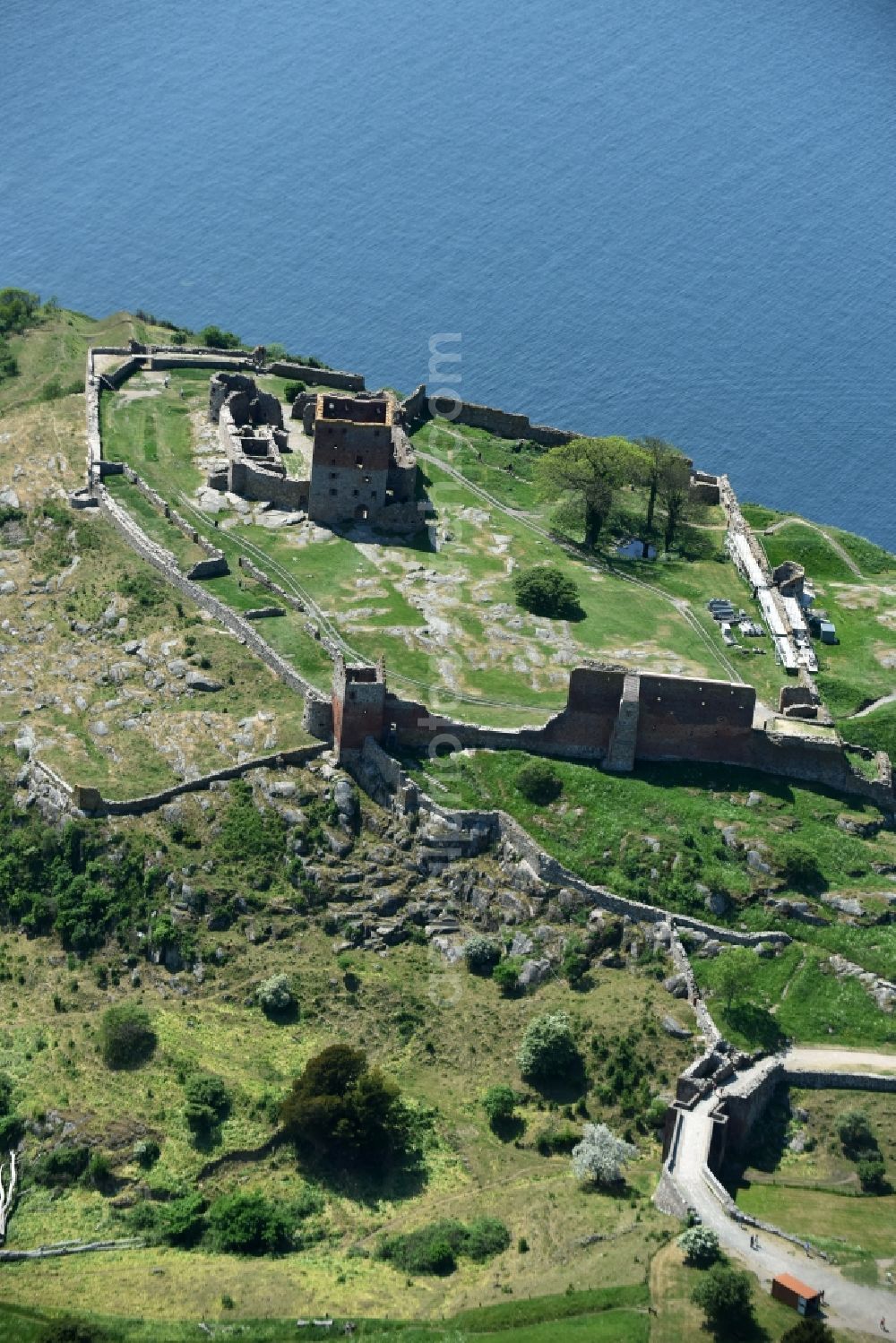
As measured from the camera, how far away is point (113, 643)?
10912 centimetres

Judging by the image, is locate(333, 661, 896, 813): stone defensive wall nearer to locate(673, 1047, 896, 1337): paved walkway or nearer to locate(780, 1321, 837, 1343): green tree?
locate(673, 1047, 896, 1337): paved walkway

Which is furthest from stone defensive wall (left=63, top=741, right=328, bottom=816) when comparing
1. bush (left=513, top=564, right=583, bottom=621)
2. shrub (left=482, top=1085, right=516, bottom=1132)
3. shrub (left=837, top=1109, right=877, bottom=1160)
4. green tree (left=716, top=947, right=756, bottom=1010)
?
shrub (left=837, top=1109, right=877, bottom=1160)

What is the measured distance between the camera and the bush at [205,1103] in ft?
293

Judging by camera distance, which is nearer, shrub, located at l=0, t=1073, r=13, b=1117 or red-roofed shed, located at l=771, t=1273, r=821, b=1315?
red-roofed shed, located at l=771, t=1273, r=821, b=1315

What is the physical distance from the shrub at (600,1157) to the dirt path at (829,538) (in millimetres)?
43821

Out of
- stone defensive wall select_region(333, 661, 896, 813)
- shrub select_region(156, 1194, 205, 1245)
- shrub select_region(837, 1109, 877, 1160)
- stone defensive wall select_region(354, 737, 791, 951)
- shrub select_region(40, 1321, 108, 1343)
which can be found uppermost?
stone defensive wall select_region(333, 661, 896, 813)

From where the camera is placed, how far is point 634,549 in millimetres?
121062

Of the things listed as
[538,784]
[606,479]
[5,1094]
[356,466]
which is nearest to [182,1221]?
[5,1094]

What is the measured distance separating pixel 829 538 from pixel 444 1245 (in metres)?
55.7

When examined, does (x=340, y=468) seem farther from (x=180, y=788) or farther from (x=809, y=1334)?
(x=809, y=1334)

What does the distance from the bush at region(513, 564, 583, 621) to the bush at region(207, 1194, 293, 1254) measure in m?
33.3

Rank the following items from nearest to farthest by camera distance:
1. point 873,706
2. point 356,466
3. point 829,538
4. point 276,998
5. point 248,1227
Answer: point 248,1227
point 276,998
point 873,706
point 356,466
point 829,538

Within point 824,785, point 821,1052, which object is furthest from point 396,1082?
point 824,785

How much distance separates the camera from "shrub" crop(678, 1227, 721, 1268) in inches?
3179
